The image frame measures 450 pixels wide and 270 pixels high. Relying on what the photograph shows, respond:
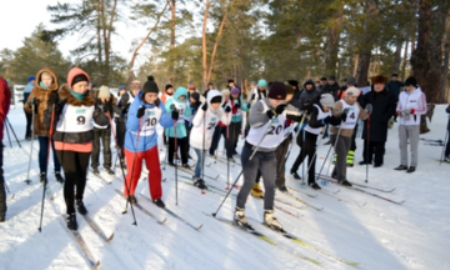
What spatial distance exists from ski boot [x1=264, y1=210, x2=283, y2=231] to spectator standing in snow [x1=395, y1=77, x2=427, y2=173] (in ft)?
16.4

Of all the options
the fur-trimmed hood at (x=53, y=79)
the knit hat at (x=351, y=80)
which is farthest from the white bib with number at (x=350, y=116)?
the fur-trimmed hood at (x=53, y=79)

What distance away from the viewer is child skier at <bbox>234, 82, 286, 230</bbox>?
398cm

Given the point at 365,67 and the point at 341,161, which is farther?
the point at 365,67

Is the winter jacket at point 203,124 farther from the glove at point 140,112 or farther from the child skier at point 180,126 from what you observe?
the glove at point 140,112

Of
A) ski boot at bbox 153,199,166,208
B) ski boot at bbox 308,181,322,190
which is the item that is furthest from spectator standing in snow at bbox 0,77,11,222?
ski boot at bbox 308,181,322,190

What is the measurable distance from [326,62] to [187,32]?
10.9m

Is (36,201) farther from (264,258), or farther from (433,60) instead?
(433,60)

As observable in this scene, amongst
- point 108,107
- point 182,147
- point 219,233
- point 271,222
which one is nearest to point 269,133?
point 271,222

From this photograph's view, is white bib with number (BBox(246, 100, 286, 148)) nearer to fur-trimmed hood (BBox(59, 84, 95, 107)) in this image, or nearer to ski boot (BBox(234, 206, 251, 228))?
ski boot (BBox(234, 206, 251, 228))

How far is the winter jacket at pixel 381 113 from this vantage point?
7.55m

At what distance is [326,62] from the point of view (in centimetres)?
1427

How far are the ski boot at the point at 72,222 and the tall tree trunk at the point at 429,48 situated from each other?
11.1 m

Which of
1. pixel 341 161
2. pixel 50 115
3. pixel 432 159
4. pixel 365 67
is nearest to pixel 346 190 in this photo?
pixel 341 161

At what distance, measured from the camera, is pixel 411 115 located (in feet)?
24.1
